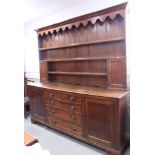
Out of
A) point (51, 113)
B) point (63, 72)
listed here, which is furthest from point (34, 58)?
point (51, 113)

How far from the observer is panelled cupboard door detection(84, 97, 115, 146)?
2.17 m

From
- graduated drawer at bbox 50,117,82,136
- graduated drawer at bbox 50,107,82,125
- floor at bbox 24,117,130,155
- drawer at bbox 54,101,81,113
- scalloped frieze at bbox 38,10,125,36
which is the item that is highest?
scalloped frieze at bbox 38,10,125,36

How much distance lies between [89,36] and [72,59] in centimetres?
56

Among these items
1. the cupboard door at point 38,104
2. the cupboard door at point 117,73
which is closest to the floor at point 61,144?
the cupboard door at point 38,104

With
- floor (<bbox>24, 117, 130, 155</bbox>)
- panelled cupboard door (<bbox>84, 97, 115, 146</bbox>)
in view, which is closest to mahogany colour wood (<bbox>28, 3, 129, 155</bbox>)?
panelled cupboard door (<bbox>84, 97, 115, 146</bbox>)

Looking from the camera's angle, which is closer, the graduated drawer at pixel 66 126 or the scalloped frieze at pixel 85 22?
the scalloped frieze at pixel 85 22

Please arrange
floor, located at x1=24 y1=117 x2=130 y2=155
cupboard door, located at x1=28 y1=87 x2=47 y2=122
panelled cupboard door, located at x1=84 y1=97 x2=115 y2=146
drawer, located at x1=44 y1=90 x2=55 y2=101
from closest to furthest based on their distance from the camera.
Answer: panelled cupboard door, located at x1=84 y1=97 x2=115 y2=146 → floor, located at x1=24 y1=117 x2=130 y2=155 → drawer, located at x1=44 y1=90 x2=55 y2=101 → cupboard door, located at x1=28 y1=87 x2=47 y2=122

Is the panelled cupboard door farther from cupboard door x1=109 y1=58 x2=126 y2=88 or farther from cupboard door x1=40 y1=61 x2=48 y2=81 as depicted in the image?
cupboard door x1=40 y1=61 x2=48 y2=81

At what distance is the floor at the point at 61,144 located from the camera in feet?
7.70

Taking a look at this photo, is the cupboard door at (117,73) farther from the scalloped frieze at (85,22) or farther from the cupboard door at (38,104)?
the cupboard door at (38,104)

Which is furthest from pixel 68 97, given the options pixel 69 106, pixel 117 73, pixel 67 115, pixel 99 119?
pixel 117 73

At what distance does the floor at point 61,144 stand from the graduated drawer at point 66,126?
0.46 feet
